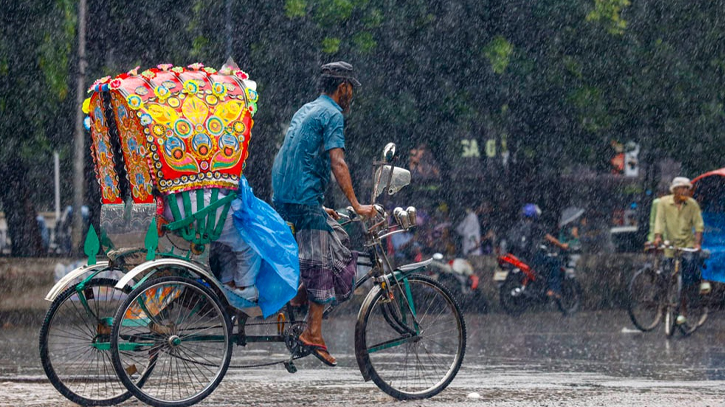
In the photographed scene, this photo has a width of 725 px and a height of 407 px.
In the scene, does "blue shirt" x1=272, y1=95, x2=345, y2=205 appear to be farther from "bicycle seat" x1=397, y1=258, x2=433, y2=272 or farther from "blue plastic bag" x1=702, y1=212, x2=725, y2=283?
"blue plastic bag" x1=702, y1=212, x2=725, y2=283

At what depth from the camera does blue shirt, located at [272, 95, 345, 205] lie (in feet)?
21.8

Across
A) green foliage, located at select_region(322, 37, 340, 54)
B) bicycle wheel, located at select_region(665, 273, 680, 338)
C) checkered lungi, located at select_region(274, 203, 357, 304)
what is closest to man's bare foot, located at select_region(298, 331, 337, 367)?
checkered lungi, located at select_region(274, 203, 357, 304)

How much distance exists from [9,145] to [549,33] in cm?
867

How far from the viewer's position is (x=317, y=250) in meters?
6.68

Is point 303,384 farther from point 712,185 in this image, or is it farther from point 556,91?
point 556,91

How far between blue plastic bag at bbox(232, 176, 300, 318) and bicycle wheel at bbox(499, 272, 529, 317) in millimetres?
11182

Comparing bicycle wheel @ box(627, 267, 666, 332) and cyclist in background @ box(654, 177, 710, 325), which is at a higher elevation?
cyclist in background @ box(654, 177, 710, 325)

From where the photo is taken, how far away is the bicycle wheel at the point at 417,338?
22.7ft

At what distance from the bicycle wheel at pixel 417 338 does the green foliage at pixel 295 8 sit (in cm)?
1134

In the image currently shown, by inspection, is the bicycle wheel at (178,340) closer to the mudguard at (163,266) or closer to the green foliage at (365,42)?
the mudguard at (163,266)

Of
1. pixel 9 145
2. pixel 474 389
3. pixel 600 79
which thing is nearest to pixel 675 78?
pixel 600 79

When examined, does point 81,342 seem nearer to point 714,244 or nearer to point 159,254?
point 159,254

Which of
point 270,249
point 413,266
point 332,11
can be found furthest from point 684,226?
point 270,249

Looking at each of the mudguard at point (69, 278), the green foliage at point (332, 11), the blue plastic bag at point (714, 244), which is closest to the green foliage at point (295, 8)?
the green foliage at point (332, 11)
